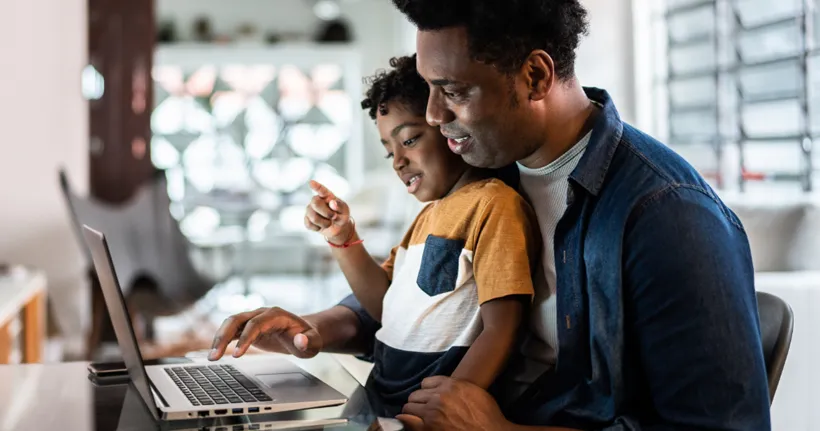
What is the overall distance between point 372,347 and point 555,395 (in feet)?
1.47

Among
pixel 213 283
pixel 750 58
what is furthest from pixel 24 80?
pixel 750 58

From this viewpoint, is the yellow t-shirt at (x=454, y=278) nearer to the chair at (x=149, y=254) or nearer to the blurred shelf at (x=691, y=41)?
the blurred shelf at (x=691, y=41)

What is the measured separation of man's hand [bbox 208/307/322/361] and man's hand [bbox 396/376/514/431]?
0.28m

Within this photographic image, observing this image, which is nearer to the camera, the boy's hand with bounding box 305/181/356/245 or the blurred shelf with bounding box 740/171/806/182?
the boy's hand with bounding box 305/181/356/245

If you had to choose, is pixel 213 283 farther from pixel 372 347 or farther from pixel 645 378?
pixel 645 378

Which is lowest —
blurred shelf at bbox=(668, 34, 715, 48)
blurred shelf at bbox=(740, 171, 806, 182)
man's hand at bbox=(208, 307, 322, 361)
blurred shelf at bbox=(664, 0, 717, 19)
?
man's hand at bbox=(208, 307, 322, 361)

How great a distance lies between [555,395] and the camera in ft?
3.77

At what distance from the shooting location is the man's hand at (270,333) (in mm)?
1249

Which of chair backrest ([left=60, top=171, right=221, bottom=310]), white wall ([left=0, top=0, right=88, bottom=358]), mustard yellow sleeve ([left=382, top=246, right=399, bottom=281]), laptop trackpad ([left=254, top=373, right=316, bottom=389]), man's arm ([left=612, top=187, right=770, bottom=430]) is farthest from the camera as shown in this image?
chair backrest ([left=60, top=171, right=221, bottom=310])

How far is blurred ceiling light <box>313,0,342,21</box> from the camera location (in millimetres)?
9070

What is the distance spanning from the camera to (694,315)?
100 cm

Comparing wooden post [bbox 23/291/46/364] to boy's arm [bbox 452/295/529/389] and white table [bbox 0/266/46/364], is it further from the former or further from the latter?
boy's arm [bbox 452/295/529/389]

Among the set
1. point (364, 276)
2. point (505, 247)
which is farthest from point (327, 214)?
point (505, 247)

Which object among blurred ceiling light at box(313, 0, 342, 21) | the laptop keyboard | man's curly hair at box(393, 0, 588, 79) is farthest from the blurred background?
blurred ceiling light at box(313, 0, 342, 21)
